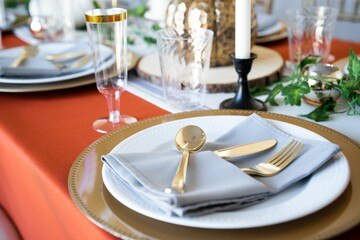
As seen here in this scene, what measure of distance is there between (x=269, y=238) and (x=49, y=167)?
34cm

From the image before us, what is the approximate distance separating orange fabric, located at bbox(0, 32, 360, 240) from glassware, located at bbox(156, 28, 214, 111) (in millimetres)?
56

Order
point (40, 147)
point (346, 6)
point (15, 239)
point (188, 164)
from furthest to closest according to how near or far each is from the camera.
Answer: point (346, 6)
point (15, 239)
point (40, 147)
point (188, 164)

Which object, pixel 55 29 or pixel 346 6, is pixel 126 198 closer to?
pixel 55 29

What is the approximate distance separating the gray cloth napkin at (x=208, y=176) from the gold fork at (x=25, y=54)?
569 millimetres

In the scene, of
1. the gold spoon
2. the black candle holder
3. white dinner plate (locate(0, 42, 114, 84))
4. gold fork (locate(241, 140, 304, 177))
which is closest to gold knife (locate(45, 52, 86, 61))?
white dinner plate (locate(0, 42, 114, 84))

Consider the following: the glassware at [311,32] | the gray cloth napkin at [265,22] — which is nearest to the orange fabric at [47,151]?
the glassware at [311,32]

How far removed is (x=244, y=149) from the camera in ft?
2.03

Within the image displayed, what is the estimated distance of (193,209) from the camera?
48cm

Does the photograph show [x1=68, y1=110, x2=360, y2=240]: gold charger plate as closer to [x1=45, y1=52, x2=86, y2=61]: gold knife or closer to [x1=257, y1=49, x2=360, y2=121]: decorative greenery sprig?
[x1=257, y1=49, x2=360, y2=121]: decorative greenery sprig

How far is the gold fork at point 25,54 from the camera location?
1052 mm

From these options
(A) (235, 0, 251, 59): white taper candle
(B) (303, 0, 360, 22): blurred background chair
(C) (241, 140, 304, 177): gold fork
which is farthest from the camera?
(B) (303, 0, 360, 22): blurred background chair

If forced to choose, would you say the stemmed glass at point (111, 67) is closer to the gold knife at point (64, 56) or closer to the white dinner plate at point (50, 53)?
the white dinner plate at point (50, 53)

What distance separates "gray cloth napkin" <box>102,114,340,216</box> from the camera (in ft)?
1.61

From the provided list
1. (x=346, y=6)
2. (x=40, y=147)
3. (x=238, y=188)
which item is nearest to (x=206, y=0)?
(x=40, y=147)
